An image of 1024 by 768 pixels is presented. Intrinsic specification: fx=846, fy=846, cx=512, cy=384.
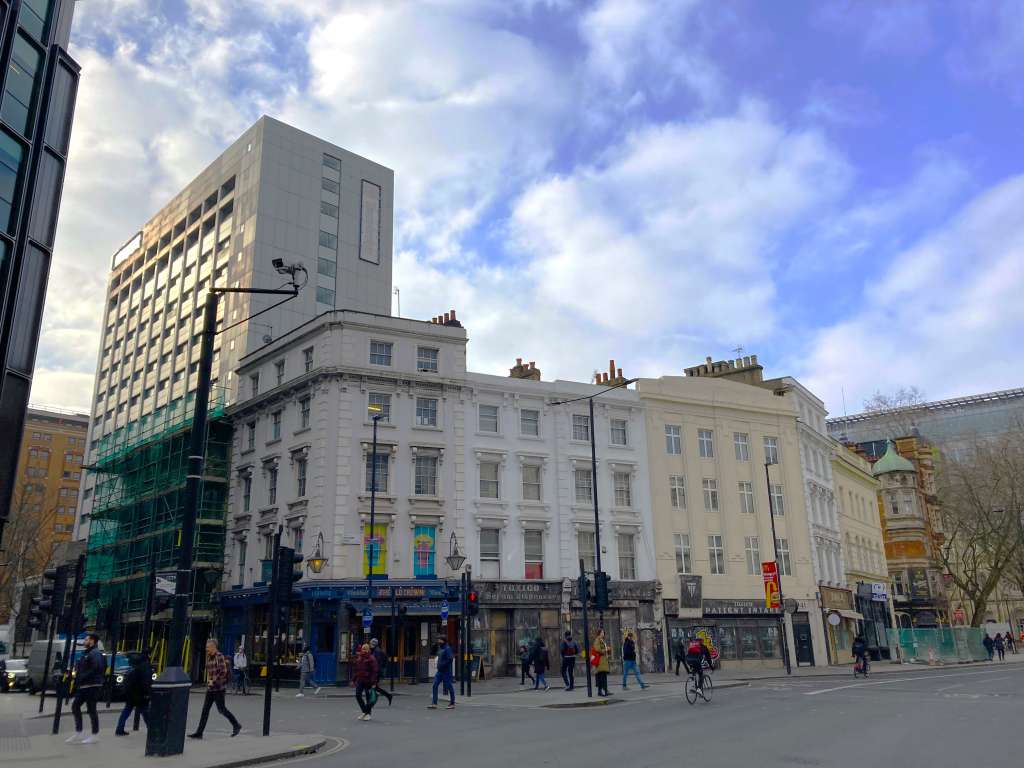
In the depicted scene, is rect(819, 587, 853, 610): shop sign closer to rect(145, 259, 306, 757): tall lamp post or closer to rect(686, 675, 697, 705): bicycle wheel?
rect(686, 675, 697, 705): bicycle wheel

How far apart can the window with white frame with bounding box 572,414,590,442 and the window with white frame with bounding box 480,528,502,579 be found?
655 centimetres

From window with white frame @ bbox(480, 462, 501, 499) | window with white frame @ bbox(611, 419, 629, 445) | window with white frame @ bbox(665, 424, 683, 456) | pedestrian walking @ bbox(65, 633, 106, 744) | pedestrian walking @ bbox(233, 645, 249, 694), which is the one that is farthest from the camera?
window with white frame @ bbox(665, 424, 683, 456)

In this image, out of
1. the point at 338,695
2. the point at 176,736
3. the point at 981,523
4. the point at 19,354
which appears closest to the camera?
the point at 176,736

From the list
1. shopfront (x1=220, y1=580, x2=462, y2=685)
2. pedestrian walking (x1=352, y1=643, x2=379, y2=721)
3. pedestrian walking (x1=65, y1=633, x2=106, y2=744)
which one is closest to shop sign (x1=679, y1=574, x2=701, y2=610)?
shopfront (x1=220, y1=580, x2=462, y2=685)

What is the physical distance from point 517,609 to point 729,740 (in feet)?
79.9

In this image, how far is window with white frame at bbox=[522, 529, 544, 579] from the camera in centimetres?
3890

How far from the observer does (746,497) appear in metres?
45.5

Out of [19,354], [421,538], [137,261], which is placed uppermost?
[137,261]

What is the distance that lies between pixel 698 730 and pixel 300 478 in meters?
25.9

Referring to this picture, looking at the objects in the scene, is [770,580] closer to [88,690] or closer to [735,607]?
[735,607]

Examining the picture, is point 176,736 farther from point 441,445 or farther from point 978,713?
point 441,445

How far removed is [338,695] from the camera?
2925 cm

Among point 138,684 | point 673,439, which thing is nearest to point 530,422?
point 673,439

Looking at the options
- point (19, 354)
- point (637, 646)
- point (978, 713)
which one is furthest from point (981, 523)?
point (19, 354)
